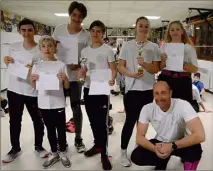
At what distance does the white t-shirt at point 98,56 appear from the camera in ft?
6.99

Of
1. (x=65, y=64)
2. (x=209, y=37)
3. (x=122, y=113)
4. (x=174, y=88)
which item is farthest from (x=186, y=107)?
(x=209, y=37)

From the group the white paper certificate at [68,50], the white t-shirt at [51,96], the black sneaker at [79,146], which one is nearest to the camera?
the white t-shirt at [51,96]

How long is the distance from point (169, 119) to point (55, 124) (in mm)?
997

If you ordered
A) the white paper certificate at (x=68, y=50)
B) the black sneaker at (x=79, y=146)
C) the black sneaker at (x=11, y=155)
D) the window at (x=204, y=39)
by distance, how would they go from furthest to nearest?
the window at (x=204, y=39) → the black sneaker at (x=79, y=146) → the black sneaker at (x=11, y=155) → the white paper certificate at (x=68, y=50)

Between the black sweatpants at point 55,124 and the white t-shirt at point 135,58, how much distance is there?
0.69 meters

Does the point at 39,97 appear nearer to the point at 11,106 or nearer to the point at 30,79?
the point at 30,79

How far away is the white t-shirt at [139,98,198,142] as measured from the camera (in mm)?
1845

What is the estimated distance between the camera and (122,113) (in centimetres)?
421

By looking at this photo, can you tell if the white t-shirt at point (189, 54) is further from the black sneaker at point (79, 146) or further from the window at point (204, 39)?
the window at point (204, 39)

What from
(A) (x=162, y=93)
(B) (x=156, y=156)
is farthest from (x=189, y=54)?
(B) (x=156, y=156)

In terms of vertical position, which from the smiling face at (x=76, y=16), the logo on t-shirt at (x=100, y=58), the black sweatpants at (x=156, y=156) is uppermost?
the smiling face at (x=76, y=16)

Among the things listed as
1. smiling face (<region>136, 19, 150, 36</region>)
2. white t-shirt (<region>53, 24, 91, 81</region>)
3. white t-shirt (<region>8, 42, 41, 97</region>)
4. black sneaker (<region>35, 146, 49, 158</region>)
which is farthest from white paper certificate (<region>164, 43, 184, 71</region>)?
black sneaker (<region>35, 146, 49, 158</region>)

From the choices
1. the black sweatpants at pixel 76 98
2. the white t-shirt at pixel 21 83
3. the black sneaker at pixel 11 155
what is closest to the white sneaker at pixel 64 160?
the black sweatpants at pixel 76 98

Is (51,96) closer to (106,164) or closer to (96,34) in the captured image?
(96,34)
